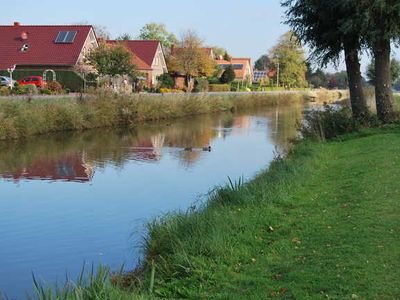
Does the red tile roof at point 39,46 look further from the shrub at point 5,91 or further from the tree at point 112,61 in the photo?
the shrub at point 5,91

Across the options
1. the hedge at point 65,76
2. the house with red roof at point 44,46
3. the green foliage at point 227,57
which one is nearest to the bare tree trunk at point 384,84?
the hedge at point 65,76

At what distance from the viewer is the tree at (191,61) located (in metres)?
73.3

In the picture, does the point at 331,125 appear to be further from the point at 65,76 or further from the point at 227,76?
the point at 227,76

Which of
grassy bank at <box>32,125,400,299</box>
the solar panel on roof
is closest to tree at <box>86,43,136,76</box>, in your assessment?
the solar panel on roof

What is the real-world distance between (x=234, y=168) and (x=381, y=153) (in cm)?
609

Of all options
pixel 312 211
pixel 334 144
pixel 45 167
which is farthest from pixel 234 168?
pixel 312 211

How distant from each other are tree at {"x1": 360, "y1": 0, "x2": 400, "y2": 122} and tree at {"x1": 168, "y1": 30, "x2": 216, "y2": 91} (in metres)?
49.6

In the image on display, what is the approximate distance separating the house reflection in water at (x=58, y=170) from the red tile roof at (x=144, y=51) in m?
46.3

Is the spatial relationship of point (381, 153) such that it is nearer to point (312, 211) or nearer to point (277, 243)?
point (312, 211)

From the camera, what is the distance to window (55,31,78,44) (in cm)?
5637

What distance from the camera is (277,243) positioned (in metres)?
7.62

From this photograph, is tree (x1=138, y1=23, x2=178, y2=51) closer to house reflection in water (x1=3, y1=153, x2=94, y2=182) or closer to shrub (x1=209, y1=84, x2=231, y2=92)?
shrub (x1=209, y1=84, x2=231, y2=92)

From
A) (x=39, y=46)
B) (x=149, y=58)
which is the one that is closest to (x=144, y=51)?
(x=149, y=58)

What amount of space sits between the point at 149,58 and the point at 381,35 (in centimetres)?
5208
